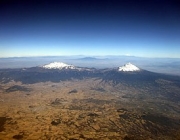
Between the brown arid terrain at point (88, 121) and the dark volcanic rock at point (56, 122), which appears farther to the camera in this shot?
the dark volcanic rock at point (56, 122)

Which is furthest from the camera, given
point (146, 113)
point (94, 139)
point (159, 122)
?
point (146, 113)

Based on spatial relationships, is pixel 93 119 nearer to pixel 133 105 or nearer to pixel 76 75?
pixel 133 105

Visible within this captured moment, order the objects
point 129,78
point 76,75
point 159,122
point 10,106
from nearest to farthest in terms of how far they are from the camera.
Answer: point 159,122 → point 10,106 → point 129,78 → point 76,75

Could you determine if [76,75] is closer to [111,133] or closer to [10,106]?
[10,106]

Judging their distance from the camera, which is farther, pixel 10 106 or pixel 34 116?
pixel 10 106

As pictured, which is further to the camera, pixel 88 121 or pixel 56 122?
pixel 88 121

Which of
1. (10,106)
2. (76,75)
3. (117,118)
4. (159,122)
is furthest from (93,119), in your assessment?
(76,75)

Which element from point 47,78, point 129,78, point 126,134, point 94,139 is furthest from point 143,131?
point 47,78

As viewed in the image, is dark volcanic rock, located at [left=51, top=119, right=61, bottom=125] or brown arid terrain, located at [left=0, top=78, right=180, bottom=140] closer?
brown arid terrain, located at [left=0, top=78, right=180, bottom=140]

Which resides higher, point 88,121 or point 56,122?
point 56,122
